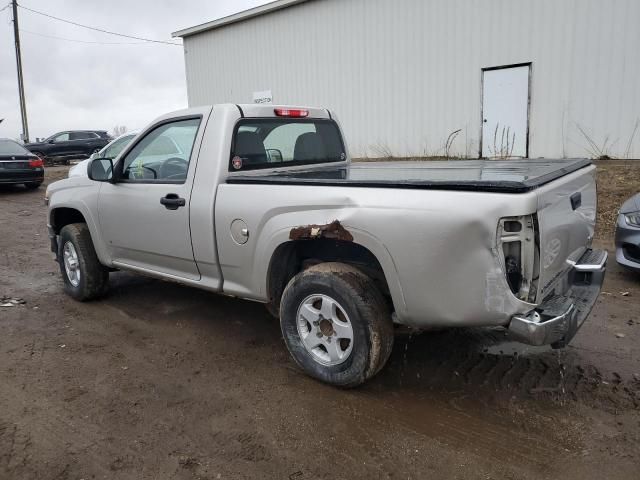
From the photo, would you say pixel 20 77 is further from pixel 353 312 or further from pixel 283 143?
pixel 353 312

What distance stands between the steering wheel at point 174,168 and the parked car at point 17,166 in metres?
12.0

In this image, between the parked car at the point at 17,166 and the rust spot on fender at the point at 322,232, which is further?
the parked car at the point at 17,166

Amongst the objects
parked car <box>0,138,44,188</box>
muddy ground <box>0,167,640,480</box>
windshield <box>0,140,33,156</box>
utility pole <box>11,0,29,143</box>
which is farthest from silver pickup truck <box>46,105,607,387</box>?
utility pole <box>11,0,29,143</box>

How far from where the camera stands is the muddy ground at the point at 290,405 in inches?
105

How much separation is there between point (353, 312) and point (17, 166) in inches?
560

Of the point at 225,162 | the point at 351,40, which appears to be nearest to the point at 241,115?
the point at 225,162

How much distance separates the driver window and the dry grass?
19.3 feet

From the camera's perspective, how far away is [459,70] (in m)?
12.9

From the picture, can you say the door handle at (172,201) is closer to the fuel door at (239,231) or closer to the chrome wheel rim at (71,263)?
the fuel door at (239,231)

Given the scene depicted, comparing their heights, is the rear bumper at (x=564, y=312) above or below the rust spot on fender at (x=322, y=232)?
below

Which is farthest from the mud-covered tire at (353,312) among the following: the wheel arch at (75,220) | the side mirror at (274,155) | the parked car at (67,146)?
the parked car at (67,146)

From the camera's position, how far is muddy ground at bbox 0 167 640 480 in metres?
2.67

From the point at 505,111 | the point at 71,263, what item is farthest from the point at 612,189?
the point at 71,263

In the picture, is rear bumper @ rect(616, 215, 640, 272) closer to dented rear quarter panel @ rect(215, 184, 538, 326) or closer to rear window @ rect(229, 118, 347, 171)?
rear window @ rect(229, 118, 347, 171)
